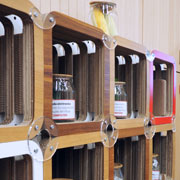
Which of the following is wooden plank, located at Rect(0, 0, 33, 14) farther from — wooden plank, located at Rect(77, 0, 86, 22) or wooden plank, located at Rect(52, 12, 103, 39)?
wooden plank, located at Rect(77, 0, 86, 22)

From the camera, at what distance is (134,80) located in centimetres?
114

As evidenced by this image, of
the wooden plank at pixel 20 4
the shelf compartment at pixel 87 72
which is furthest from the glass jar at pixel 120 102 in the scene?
the wooden plank at pixel 20 4

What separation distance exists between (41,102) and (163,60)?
0.76m

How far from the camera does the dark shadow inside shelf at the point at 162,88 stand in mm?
1279

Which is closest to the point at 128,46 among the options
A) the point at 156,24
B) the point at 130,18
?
the point at 130,18

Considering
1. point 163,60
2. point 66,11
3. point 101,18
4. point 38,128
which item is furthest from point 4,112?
point 163,60

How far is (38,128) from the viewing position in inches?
25.1

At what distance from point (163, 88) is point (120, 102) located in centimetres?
36

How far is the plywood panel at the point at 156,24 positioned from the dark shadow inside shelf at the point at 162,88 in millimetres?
435

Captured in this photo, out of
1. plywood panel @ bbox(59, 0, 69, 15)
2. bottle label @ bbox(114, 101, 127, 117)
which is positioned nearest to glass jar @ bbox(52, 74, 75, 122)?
bottle label @ bbox(114, 101, 127, 117)

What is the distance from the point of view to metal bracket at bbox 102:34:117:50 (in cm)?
87

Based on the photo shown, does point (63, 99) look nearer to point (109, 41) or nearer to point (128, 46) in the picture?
point (109, 41)

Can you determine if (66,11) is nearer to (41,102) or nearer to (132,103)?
(132,103)

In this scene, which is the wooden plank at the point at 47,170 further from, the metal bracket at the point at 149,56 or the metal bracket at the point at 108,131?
the metal bracket at the point at 149,56
